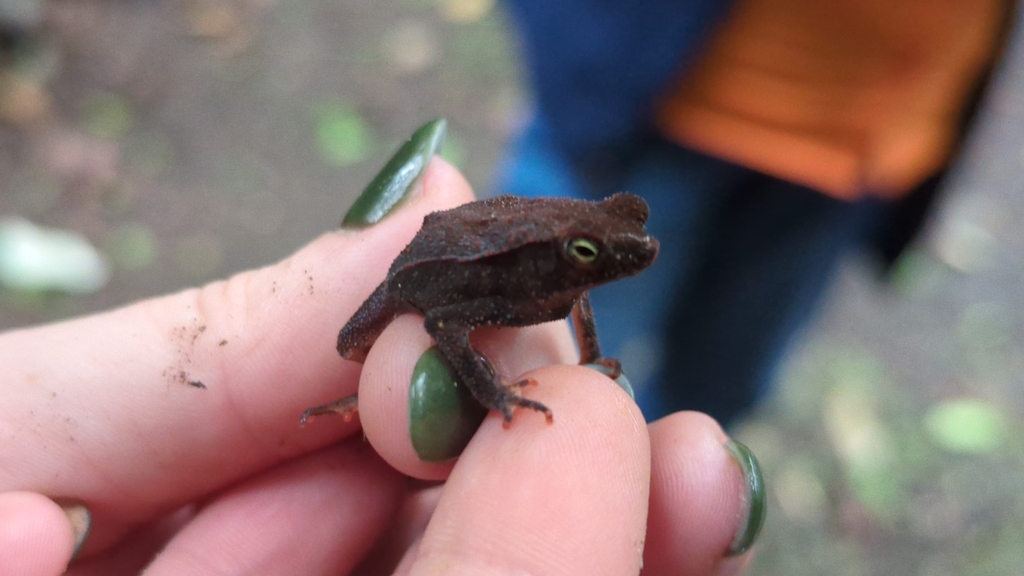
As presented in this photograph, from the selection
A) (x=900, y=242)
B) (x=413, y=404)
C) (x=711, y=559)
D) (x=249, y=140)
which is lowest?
(x=900, y=242)

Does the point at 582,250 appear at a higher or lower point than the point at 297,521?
higher

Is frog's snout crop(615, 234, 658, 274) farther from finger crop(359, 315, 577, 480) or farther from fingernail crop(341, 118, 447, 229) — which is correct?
fingernail crop(341, 118, 447, 229)

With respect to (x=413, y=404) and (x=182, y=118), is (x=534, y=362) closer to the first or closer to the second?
(x=413, y=404)

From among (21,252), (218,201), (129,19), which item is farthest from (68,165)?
(129,19)

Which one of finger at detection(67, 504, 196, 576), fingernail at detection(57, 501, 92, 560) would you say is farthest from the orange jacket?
fingernail at detection(57, 501, 92, 560)

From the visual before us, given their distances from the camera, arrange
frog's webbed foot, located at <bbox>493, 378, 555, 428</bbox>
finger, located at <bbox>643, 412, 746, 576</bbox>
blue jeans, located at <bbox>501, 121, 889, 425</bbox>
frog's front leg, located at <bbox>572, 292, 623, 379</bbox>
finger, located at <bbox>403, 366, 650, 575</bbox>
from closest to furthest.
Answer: finger, located at <bbox>403, 366, 650, 575</bbox>
frog's webbed foot, located at <bbox>493, 378, 555, 428</bbox>
finger, located at <bbox>643, 412, 746, 576</bbox>
frog's front leg, located at <bbox>572, 292, 623, 379</bbox>
blue jeans, located at <bbox>501, 121, 889, 425</bbox>

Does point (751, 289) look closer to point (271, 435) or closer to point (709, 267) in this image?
point (709, 267)

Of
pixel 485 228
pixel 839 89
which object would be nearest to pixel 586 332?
pixel 485 228
